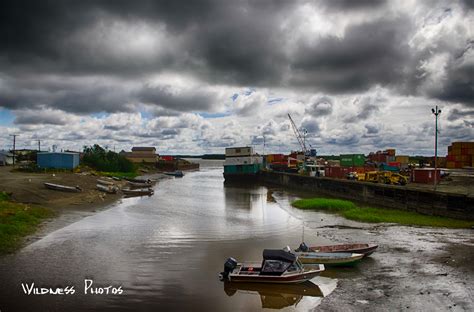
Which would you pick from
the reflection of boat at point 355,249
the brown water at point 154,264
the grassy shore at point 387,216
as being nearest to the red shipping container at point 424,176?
the grassy shore at point 387,216

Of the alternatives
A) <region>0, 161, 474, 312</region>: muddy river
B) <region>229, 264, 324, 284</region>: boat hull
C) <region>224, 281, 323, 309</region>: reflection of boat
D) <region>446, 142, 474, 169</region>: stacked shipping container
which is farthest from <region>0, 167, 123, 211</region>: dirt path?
<region>446, 142, 474, 169</region>: stacked shipping container

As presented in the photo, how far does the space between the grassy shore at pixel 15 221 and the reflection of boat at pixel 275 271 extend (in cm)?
1215

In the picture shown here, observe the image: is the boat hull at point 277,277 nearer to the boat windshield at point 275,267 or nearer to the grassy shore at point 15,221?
the boat windshield at point 275,267

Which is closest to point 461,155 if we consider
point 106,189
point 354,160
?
point 354,160

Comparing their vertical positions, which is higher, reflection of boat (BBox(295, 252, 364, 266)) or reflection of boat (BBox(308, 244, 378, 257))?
reflection of boat (BBox(308, 244, 378, 257))

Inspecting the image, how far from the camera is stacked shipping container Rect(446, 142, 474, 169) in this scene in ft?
248

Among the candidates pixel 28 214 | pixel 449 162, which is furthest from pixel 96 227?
pixel 449 162

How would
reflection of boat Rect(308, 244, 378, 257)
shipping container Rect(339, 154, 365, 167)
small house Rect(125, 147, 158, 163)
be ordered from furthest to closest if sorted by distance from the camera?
small house Rect(125, 147, 158, 163) → shipping container Rect(339, 154, 365, 167) → reflection of boat Rect(308, 244, 378, 257)

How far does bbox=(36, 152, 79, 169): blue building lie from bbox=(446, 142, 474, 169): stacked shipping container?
7619cm

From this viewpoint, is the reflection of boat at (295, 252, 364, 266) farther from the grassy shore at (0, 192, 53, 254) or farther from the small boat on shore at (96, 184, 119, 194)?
the small boat on shore at (96, 184, 119, 194)

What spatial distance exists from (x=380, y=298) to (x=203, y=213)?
24.8m

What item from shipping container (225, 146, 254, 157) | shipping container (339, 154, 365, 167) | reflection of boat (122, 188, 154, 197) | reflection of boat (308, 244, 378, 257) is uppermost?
shipping container (225, 146, 254, 157)

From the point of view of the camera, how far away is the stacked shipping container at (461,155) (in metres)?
75.5

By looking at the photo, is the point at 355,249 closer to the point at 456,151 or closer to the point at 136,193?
the point at 136,193
